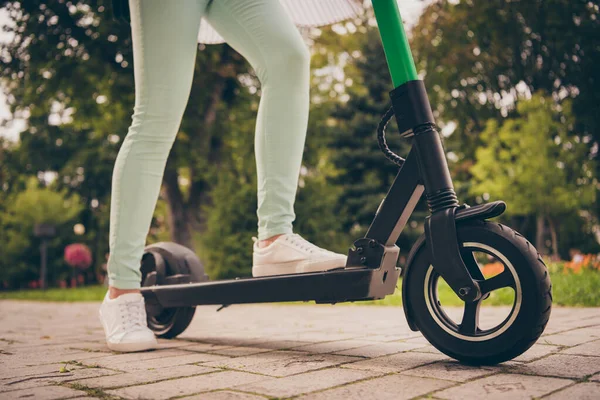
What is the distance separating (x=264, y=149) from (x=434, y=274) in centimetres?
95

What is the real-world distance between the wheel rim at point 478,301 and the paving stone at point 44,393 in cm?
106

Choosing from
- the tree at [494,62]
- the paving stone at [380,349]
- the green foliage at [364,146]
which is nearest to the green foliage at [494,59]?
the tree at [494,62]

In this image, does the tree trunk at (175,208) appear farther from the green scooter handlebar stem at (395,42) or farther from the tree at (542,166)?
the green scooter handlebar stem at (395,42)

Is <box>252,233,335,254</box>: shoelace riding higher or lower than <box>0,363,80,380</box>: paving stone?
higher

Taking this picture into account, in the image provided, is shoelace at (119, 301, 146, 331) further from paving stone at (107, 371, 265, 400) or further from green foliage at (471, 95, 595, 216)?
green foliage at (471, 95, 595, 216)

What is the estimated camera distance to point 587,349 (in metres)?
2.08

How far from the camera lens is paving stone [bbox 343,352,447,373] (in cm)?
182

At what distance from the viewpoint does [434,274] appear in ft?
6.06

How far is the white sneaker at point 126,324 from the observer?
2.34 m

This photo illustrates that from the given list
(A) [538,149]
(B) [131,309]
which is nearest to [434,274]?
(B) [131,309]

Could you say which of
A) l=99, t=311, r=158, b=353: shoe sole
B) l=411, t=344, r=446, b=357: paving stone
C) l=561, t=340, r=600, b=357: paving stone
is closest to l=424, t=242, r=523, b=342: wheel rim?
l=411, t=344, r=446, b=357: paving stone

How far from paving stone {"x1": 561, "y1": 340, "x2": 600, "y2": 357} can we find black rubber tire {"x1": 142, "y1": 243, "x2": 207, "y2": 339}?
1.69 metres

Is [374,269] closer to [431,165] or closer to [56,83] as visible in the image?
[431,165]

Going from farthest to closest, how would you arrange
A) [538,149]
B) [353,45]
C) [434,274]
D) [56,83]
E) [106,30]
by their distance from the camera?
[353,45]
[538,149]
[56,83]
[106,30]
[434,274]
